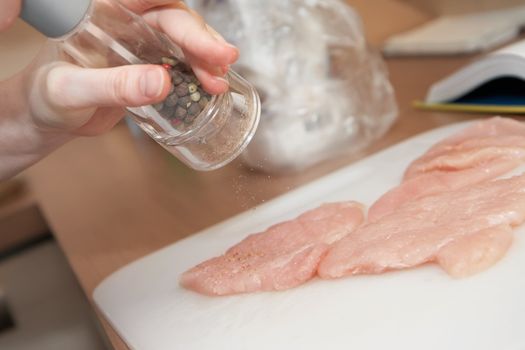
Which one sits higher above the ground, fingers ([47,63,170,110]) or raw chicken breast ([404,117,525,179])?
fingers ([47,63,170,110])

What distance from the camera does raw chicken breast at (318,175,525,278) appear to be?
0.87 metres

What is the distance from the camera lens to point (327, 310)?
0.88 metres

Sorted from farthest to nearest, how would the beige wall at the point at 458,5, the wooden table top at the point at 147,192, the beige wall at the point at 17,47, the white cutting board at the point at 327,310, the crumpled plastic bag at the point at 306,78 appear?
the beige wall at the point at 17,47, the beige wall at the point at 458,5, the crumpled plastic bag at the point at 306,78, the wooden table top at the point at 147,192, the white cutting board at the point at 327,310

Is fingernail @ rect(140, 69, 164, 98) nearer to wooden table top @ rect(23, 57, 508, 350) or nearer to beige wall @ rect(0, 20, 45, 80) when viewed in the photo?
wooden table top @ rect(23, 57, 508, 350)

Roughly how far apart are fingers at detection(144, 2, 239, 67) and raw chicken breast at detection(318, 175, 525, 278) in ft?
1.00

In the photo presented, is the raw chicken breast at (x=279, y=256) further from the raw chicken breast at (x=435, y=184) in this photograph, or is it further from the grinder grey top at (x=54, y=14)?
the grinder grey top at (x=54, y=14)

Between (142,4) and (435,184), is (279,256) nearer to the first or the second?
(435,184)

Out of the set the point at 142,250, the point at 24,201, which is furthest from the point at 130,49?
the point at 24,201

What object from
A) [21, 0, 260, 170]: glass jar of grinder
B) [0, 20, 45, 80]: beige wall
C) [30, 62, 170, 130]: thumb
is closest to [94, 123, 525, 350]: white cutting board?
[21, 0, 260, 170]: glass jar of grinder

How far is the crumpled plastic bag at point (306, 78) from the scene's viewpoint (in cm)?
145

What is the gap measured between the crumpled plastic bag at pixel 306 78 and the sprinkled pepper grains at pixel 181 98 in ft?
1.60

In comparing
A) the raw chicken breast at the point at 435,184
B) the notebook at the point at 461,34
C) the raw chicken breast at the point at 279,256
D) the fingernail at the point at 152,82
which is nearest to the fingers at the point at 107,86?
the fingernail at the point at 152,82

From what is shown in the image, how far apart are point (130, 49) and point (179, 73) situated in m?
0.07

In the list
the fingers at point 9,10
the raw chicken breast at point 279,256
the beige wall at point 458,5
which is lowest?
the raw chicken breast at point 279,256
